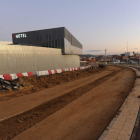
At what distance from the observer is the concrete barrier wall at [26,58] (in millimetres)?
14852

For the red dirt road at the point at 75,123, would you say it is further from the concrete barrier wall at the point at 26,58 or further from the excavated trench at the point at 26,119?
the concrete barrier wall at the point at 26,58

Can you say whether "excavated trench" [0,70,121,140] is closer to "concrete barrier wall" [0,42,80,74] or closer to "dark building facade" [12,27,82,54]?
"concrete barrier wall" [0,42,80,74]

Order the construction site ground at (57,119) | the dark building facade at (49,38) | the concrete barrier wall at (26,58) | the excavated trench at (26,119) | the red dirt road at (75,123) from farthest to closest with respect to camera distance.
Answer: the dark building facade at (49,38)
the concrete barrier wall at (26,58)
the excavated trench at (26,119)
the construction site ground at (57,119)
the red dirt road at (75,123)

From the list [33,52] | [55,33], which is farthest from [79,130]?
[55,33]

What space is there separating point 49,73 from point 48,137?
14.3 metres

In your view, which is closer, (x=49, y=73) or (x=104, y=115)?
(x=104, y=115)

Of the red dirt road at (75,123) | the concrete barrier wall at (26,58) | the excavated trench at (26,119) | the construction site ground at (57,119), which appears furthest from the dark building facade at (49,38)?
the red dirt road at (75,123)

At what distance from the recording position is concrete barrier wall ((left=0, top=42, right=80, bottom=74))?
14852mm

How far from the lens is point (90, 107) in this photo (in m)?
7.48

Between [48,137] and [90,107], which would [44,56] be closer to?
[90,107]

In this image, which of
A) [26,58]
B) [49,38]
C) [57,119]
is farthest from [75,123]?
[49,38]

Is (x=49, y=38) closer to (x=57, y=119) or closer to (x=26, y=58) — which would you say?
(x=26, y=58)

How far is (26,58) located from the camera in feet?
57.2

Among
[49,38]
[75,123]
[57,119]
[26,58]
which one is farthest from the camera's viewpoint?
[49,38]
